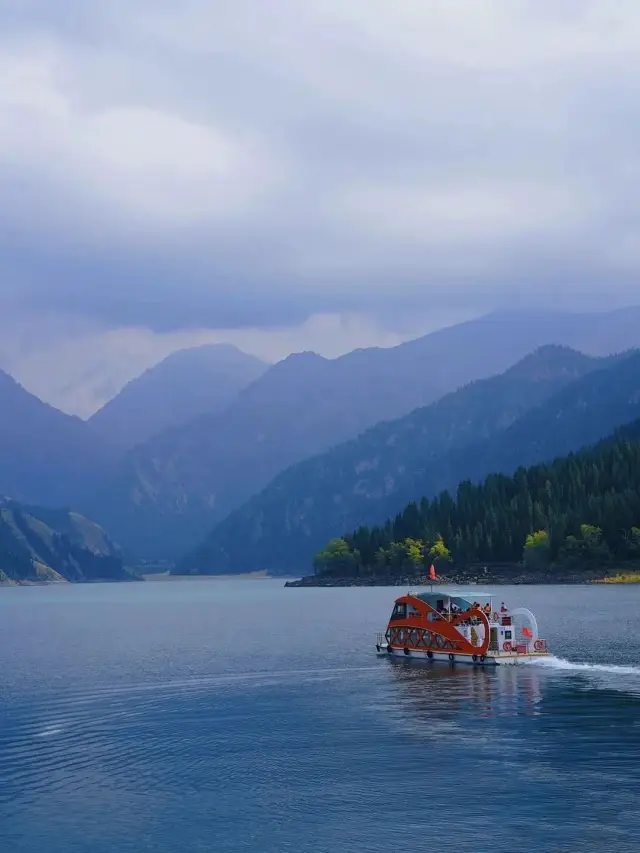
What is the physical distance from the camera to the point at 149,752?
7725 centimetres

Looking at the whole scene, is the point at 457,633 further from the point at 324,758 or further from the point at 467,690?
the point at 324,758

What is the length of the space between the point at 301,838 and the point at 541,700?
43714 mm

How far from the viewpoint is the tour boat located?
123 metres

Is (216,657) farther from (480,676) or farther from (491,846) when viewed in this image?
(491,846)

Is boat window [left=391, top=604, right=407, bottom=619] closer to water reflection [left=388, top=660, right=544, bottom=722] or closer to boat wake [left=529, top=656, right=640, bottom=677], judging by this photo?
water reflection [left=388, top=660, right=544, bottom=722]

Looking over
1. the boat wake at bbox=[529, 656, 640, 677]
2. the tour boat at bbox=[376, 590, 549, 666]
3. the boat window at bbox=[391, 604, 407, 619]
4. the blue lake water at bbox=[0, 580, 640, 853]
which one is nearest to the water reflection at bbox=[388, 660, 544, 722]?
the blue lake water at bbox=[0, 580, 640, 853]

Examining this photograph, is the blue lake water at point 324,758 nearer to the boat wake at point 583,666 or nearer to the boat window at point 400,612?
the boat wake at point 583,666

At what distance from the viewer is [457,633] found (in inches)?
5012

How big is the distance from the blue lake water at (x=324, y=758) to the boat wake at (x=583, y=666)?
49 cm

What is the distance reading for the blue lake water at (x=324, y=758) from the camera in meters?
56.0

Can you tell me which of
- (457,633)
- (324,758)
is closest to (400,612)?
(457,633)

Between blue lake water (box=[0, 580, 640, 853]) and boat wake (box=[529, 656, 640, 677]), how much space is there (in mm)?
486

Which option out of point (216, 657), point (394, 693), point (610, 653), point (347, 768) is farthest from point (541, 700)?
point (216, 657)

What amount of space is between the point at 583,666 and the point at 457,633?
53.4 feet
